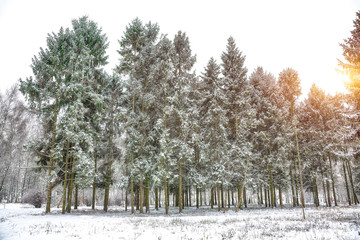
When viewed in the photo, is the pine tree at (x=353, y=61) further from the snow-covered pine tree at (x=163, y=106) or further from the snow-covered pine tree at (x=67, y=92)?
the snow-covered pine tree at (x=67, y=92)

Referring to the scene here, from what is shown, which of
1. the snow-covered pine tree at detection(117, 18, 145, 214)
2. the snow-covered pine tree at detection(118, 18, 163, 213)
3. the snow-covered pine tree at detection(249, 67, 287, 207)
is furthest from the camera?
the snow-covered pine tree at detection(249, 67, 287, 207)

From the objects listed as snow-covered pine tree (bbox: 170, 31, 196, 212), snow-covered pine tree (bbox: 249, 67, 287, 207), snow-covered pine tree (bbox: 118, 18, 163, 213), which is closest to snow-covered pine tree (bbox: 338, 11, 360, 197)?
snow-covered pine tree (bbox: 249, 67, 287, 207)

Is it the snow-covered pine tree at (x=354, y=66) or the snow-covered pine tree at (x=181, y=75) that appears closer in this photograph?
the snow-covered pine tree at (x=354, y=66)

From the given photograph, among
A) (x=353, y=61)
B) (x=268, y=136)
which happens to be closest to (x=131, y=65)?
(x=268, y=136)

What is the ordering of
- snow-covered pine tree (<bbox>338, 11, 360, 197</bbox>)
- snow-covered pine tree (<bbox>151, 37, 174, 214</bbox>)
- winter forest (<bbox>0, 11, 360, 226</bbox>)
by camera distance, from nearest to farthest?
snow-covered pine tree (<bbox>338, 11, 360, 197</bbox>) < winter forest (<bbox>0, 11, 360, 226</bbox>) < snow-covered pine tree (<bbox>151, 37, 174, 214</bbox>)

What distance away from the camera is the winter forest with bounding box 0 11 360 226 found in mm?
16016

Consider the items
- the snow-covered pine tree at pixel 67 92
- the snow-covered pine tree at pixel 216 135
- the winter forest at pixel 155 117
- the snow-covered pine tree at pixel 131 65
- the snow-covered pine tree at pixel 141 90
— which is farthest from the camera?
the snow-covered pine tree at pixel 216 135

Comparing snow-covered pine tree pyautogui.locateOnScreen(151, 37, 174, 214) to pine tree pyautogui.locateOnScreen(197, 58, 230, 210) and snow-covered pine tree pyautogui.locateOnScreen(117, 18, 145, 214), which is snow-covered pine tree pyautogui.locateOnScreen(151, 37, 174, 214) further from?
pine tree pyautogui.locateOnScreen(197, 58, 230, 210)

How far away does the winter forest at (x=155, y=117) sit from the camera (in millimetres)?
16016

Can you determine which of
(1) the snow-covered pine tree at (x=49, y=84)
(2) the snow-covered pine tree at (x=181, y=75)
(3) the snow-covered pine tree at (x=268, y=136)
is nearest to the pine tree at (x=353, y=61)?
(3) the snow-covered pine tree at (x=268, y=136)

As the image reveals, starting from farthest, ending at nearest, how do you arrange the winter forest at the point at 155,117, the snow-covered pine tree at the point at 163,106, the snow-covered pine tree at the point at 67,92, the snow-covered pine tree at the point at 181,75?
1. the snow-covered pine tree at the point at 181,75
2. the snow-covered pine tree at the point at 163,106
3. the winter forest at the point at 155,117
4. the snow-covered pine tree at the point at 67,92

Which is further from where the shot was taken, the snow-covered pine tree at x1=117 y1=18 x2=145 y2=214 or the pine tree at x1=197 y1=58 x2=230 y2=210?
the pine tree at x1=197 y1=58 x2=230 y2=210

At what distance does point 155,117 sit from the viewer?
2175cm

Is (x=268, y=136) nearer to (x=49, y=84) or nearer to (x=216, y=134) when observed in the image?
(x=216, y=134)
